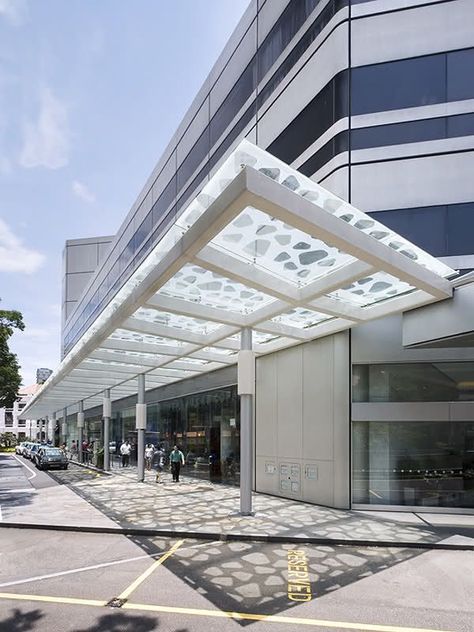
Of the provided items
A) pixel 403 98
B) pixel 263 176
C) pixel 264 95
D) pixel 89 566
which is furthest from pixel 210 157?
pixel 89 566

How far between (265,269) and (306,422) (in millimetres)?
6526

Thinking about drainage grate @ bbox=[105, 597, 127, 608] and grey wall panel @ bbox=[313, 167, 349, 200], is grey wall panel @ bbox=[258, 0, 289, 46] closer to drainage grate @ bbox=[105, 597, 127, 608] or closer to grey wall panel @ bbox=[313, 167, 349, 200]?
grey wall panel @ bbox=[313, 167, 349, 200]

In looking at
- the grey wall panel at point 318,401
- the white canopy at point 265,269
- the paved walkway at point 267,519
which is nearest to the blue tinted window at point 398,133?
the white canopy at point 265,269

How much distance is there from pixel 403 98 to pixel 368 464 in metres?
10.3

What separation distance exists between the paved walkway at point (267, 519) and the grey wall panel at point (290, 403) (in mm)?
1635

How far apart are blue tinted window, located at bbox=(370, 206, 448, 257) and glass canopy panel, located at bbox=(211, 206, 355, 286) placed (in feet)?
15.3

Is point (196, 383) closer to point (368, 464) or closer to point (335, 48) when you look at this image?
point (368, 464)

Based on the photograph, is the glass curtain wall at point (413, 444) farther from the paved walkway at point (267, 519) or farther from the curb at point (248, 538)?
the curb at point (248, 538)

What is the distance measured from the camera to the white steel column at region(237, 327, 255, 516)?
1352cm

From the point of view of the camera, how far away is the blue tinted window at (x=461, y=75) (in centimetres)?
1459

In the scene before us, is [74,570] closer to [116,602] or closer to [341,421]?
[116,602]

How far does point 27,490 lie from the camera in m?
20.8

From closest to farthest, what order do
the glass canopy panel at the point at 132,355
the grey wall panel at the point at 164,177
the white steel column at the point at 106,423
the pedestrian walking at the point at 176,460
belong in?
the glass canopy panel at the point at 132,355, the pedestrian walking at the point at 176,460, the white steel column at the point at 106,423, the grey wall panel at the point at 164,177

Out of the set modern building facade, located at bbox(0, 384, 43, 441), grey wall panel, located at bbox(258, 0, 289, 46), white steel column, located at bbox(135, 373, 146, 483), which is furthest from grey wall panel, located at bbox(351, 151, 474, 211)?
modern building facade, located at bbox(0, 384, 43, 441)
